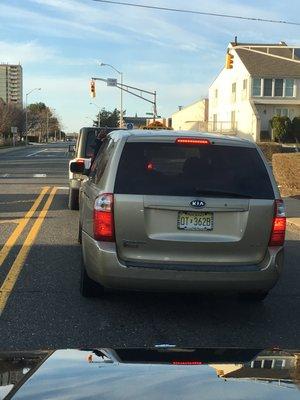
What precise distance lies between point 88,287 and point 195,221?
60.5 inches

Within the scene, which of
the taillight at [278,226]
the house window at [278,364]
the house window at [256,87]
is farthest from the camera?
the house window at [256,87]

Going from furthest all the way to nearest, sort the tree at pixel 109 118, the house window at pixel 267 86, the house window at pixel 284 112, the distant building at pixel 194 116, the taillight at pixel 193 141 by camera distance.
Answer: the tree at pixel 109 118 → the distant building at pixel 194 116 → the house window at pixel 284 112 → the house window at pixel 267 86 → the taillight at pixel 193 141

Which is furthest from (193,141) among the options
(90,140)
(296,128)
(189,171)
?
(296,128)

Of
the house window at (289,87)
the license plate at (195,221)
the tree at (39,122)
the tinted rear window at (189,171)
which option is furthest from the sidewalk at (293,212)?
the tree at (39,122)

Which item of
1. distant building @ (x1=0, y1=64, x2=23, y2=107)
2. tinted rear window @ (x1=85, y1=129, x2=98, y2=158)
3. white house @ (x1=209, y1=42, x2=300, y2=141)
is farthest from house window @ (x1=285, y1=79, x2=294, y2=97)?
distant building @ (x1=0, y1=64, x2=23, y2=107)

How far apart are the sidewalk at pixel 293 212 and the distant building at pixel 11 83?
465 feet

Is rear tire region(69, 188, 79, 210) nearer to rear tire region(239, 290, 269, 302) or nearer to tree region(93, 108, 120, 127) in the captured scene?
rear tire region(239, 290, 269, 302)

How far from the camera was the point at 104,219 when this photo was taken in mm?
5258

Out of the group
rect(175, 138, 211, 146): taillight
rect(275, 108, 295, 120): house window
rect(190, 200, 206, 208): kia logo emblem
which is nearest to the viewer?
rect(190, 200, 206, 208): kia logo emblem

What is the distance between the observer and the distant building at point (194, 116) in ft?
233

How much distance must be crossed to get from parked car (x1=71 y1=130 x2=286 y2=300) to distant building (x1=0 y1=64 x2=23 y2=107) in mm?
150588

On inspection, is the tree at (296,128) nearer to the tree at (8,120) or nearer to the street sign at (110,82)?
the street sign at (110,82)

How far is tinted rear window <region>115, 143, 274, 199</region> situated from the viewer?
525 cm

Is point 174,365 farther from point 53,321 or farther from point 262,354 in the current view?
point 53,321
